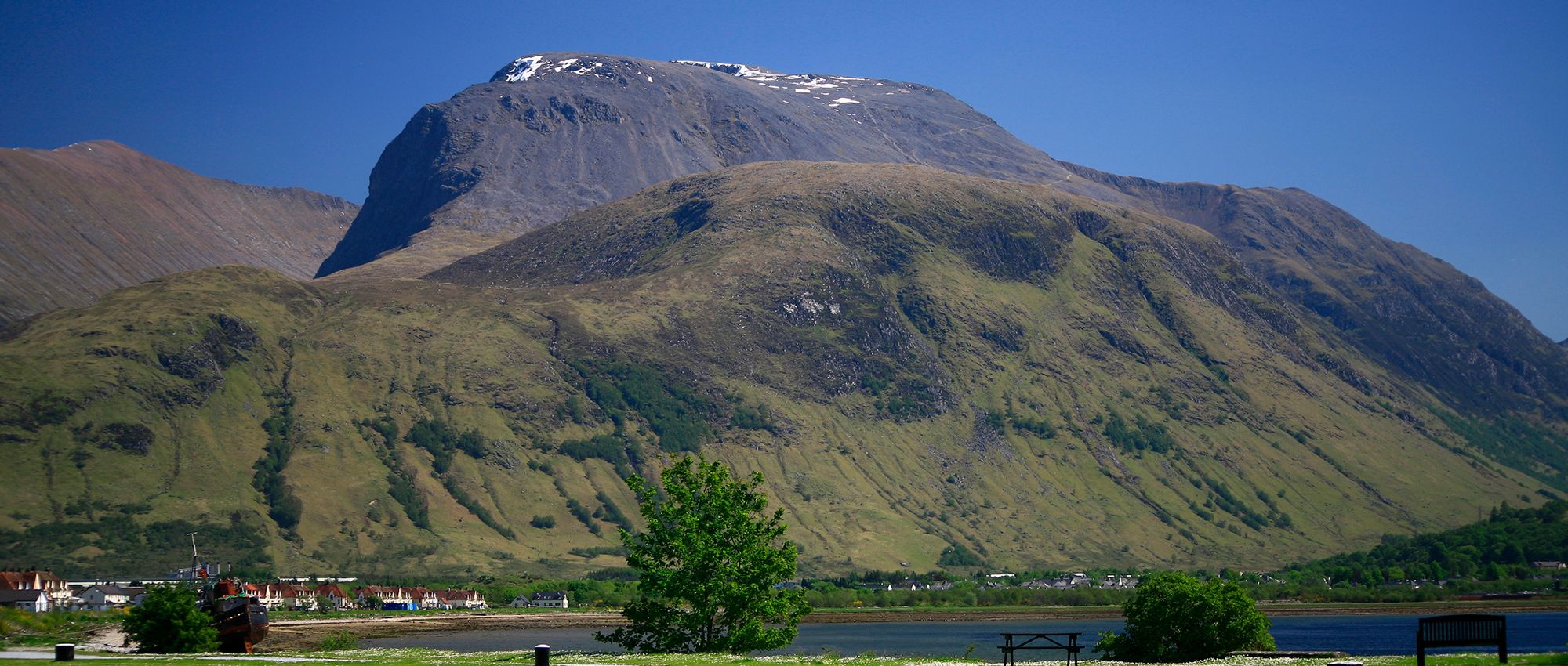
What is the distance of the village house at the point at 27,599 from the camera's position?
18400cm

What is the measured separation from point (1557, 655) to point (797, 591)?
4091 centimetres

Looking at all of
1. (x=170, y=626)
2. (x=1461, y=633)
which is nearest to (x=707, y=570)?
(x=170, y=626)

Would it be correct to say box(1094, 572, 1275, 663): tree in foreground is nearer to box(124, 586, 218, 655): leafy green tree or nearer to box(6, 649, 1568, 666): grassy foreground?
box(6, 649, 1568, 666): grassy foreground

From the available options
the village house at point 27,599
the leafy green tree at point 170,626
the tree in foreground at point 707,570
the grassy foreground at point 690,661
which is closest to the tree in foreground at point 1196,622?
the grassy foreground at point 690,661

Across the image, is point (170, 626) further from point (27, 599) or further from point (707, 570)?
point (27, 599)

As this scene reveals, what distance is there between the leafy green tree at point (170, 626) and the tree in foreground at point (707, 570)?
79.4ft

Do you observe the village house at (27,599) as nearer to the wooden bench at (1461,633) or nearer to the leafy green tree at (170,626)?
the leafy green tree at (170,626)

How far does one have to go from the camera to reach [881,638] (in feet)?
641

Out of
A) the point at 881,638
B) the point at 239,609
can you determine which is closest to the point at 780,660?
the point at 239,609

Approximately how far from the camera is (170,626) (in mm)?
80625

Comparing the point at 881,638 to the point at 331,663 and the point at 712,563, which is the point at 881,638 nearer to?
the point at 712,563

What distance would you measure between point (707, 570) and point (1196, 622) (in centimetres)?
2573

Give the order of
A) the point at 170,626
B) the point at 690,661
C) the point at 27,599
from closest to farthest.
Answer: the point at 690,661, the point at 170,626, the point at 27,599

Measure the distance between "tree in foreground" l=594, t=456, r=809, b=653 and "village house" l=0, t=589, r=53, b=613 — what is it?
138663 mm
